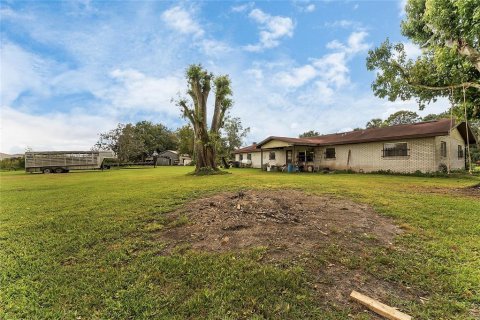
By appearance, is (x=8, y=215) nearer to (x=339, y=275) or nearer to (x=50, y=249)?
(x=50, y=249)

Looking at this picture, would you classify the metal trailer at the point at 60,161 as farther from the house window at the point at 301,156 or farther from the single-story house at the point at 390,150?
the house window at the point at 301,156

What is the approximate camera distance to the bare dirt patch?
2.90m

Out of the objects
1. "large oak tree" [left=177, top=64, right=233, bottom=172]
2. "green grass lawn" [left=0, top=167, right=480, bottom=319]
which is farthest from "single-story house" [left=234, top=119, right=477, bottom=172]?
"green grass lawn" [left=0, top=167, right=480, bottom=319]

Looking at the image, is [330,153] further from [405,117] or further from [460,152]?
[405,117]

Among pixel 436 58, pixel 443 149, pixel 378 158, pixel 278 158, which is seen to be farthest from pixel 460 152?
pixel 278 158

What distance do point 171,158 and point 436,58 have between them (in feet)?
159

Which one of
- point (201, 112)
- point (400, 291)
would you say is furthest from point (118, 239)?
point (201, 112)

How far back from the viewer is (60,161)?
26922 millimetres

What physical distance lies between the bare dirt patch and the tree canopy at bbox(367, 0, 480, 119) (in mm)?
7982

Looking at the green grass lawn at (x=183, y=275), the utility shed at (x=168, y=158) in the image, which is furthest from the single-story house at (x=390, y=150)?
the utility shed at (x=168, y=158)

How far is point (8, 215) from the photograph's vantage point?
6.15 metres

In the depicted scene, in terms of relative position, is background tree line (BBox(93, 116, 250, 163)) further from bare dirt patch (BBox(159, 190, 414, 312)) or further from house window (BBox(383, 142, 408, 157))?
bare dirt patch (BBox(159, 190, 414, 312))

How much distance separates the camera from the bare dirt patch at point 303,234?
2.90 meters

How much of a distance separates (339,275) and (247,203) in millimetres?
2909
